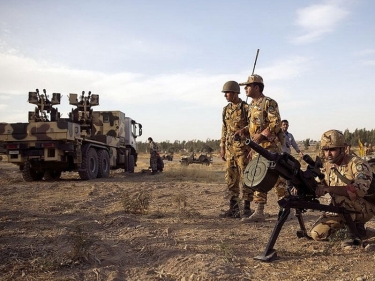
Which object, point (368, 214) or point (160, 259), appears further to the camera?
point (368, 214)

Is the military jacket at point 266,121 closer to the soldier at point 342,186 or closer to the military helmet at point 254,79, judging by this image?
the military helmet at point 254,79

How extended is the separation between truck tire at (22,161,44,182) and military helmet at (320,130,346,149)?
1073cm

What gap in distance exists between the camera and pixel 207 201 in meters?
8.14

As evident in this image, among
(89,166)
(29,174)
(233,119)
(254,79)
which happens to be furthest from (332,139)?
(29,174)

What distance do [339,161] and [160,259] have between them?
2.06 metres

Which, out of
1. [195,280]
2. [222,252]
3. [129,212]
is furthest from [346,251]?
[129,212]

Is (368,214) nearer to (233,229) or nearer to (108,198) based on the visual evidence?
(233,229)

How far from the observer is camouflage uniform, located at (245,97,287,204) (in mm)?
5211

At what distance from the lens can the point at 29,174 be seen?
13180mm

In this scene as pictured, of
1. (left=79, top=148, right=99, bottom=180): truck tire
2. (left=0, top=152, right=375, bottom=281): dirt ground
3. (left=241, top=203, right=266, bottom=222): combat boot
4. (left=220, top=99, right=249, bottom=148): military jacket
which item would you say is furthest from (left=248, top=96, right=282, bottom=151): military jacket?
(left=79, top=148, right=99, bottom=180): truck tire

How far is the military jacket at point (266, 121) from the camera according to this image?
5207 mm

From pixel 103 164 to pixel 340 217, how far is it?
446 inches

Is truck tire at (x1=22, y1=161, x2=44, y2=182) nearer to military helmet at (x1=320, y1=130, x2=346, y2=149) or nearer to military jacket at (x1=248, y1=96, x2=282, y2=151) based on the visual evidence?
military jacket at (x1=248, y1=96, x2=282, y2=151)

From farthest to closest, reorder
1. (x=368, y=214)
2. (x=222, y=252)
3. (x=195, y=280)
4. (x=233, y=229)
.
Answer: (x=233, y=229), (x=368, y=214), (x=222, y=252), (x=195, y=280)
